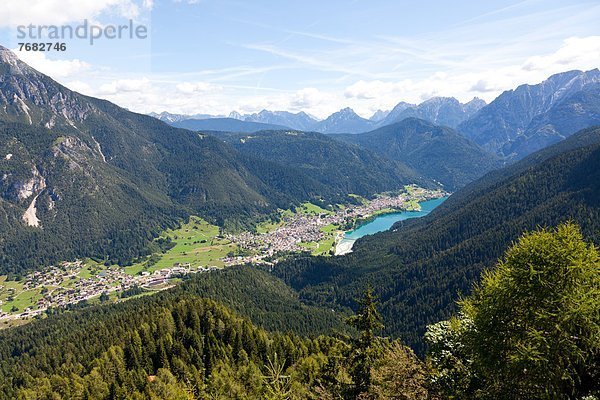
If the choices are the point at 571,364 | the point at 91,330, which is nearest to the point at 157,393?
the point at 91,330

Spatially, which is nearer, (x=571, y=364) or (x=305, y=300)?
(x=571, y=364)

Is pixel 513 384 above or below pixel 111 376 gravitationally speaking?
above

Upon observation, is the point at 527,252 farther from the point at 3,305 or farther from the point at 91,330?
the point at 3,305

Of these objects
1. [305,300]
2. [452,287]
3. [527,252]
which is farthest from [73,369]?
[452,287]

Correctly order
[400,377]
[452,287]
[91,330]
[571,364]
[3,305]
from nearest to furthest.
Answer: [571,364] < [400,377] < [91,330] < [452,287] < [3,305]

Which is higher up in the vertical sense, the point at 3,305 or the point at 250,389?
the point at 250,389

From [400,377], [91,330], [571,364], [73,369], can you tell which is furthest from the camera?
[91,330]

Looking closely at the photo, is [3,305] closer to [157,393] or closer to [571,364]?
[157,393]

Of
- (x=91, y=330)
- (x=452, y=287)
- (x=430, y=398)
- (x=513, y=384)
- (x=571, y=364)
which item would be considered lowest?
(x=452, y=287)

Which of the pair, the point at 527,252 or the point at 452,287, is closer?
the point at 527,252
